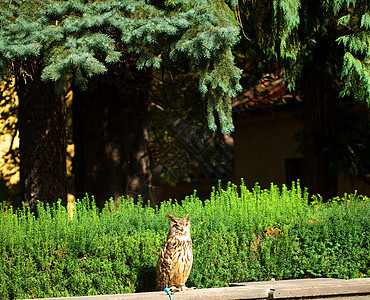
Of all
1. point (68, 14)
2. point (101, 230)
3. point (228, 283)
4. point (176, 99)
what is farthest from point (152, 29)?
point (176, 99)

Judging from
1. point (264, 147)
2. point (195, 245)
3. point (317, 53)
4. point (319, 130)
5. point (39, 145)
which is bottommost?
point (195, 245)

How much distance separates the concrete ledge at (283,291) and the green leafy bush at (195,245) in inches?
12.0

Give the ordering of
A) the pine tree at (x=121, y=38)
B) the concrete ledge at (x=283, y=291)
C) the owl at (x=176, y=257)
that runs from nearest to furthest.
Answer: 1. the concrete ledge at (x=283, y=291)
2. the owl at (x=176, y=257)
3. the pine tree at (x=121, y=38)

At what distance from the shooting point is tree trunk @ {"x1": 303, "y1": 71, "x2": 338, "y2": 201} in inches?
488

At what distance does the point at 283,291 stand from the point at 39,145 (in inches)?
187

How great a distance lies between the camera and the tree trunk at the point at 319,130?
40.7ft

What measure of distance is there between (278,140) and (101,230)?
10843mm

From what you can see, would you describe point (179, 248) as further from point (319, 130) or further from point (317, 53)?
point (317, 53)

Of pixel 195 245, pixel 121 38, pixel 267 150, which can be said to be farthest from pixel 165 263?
pixel 267 150

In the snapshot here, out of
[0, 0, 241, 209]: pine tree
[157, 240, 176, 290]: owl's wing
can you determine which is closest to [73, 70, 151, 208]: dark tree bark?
[0, 0, 241, 209]: pine tree

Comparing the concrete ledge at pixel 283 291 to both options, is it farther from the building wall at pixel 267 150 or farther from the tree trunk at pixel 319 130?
the building wall at pixel 267 150

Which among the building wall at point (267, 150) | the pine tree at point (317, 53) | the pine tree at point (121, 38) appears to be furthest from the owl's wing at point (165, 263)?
the building wall at point (267, 150)

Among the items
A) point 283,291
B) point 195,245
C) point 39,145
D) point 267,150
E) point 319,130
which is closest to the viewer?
point 283,291

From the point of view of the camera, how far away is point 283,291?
6879 millimetres
